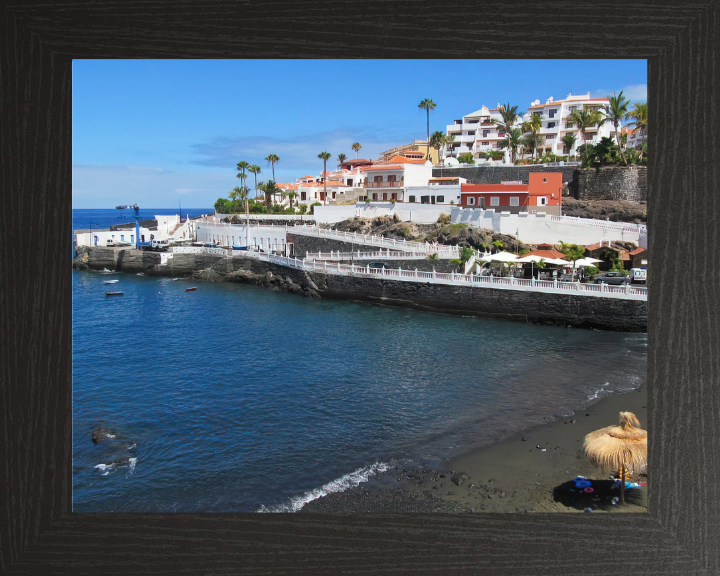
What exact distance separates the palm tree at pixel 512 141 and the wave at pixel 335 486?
84.5 ft

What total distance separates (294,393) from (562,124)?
2821 centimetres

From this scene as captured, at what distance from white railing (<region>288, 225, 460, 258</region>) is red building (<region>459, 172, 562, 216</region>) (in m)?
3.63

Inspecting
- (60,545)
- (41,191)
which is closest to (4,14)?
(41,191)

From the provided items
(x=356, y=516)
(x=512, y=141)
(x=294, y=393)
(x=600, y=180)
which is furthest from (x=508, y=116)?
(x=356, y=516)

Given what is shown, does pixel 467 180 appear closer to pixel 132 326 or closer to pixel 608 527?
pixel 132 326

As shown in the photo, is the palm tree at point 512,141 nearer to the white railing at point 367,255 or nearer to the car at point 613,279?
the white railing at point 367,255

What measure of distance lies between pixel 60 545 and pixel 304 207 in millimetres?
28798

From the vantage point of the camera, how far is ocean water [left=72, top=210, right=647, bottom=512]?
710 cm

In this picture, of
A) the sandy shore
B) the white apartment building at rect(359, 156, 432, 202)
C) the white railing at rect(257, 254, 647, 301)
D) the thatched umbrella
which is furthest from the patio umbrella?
the thatched umbrella

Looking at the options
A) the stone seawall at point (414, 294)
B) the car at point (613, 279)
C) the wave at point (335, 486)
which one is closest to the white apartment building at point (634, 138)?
the car at point (613, 279)

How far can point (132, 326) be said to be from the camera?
1675 centimetres

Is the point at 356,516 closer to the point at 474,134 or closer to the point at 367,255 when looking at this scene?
the point at 367,255

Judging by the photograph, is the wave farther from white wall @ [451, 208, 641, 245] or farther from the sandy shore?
white wall @ [451, 208, 641, 245]

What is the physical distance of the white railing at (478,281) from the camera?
15195mm
